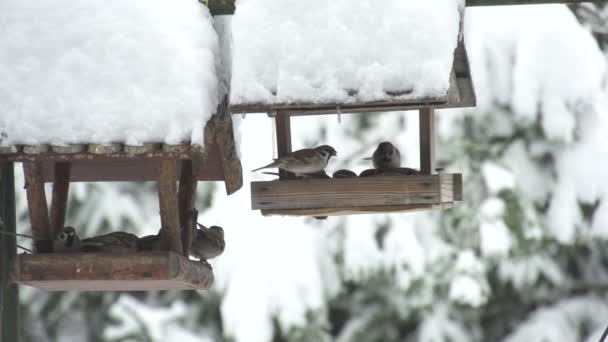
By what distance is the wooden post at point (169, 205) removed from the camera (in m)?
3.90

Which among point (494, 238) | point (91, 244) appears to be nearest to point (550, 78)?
point (494, 238)

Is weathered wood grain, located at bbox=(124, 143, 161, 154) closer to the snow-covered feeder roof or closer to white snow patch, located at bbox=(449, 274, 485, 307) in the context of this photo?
the snow-covered feeder roof

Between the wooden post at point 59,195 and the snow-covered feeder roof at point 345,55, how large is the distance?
893 mm

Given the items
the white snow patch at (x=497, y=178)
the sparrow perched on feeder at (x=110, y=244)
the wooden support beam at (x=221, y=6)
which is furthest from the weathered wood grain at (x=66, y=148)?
the white snow patch at (x=497, y=178)

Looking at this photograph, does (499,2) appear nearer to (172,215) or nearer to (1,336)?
(172,215)

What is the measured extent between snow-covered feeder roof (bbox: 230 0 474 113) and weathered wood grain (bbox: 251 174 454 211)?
27cm

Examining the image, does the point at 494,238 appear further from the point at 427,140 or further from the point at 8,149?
the point at 8,149

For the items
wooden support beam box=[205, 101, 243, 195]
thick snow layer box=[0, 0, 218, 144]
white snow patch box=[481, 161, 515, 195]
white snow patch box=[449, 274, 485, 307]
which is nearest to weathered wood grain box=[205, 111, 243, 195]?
wooden support beam box=[205, 101, 243, 195]

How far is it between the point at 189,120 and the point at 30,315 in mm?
4598

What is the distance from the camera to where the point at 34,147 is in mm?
3662

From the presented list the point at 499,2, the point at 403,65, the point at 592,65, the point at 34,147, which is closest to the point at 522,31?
the point at 592,65

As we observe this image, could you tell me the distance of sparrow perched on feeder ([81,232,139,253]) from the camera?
13.0 feet

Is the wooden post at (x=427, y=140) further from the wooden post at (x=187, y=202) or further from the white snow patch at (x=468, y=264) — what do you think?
the white snow patch at (x=468, y=264)

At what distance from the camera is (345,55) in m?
3.70
